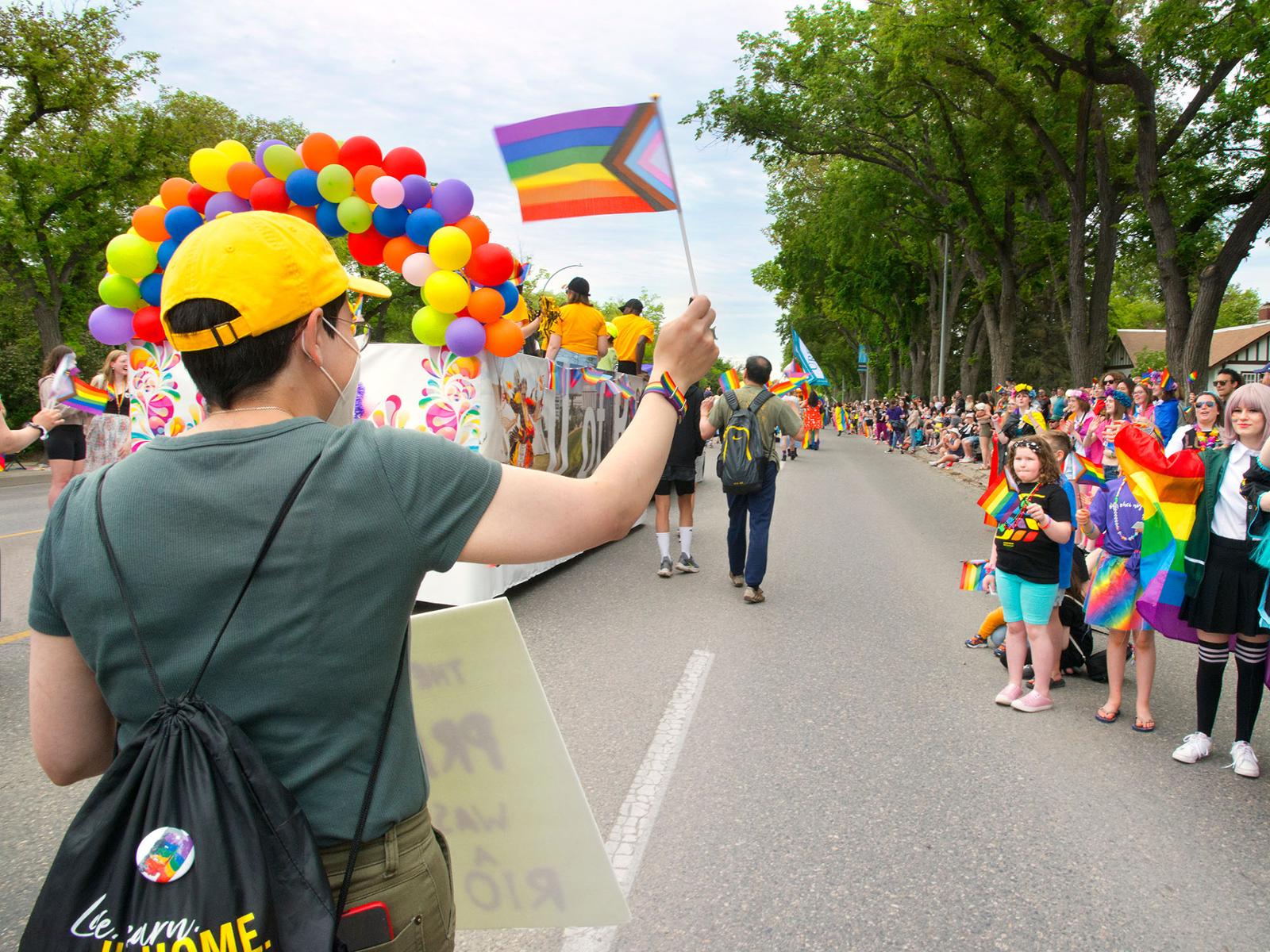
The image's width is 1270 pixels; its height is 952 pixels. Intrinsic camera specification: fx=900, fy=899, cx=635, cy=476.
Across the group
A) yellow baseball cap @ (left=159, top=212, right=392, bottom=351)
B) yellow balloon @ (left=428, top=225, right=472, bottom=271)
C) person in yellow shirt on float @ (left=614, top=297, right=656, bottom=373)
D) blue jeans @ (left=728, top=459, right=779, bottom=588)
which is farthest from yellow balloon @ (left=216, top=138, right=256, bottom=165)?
yellow baseball cap @ (left=159, top=212, right=392, bottom=351)

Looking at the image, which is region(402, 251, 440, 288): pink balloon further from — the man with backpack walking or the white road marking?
the white road marking

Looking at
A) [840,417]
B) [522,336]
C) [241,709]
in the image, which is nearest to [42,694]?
[241,709]

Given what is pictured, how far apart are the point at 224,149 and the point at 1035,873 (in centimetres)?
626

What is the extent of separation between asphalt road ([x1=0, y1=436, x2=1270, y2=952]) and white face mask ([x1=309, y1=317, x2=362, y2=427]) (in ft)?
6.73

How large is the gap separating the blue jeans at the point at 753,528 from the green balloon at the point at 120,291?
4.83 m

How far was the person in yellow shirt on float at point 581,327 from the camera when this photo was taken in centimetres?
961

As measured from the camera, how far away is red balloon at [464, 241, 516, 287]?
608 centimetres

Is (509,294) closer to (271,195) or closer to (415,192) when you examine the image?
(415,192)

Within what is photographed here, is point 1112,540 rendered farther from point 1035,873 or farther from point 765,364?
point 765,364

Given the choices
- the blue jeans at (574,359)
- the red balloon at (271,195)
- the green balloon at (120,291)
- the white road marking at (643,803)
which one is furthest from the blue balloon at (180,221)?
the white road marking at (643,803)

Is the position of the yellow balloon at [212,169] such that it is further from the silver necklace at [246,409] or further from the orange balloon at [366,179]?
the silver necklace at [246,409]

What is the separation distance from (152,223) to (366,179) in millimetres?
1659

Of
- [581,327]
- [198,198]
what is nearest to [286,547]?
[198,198]

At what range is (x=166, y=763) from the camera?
3.81 feet
